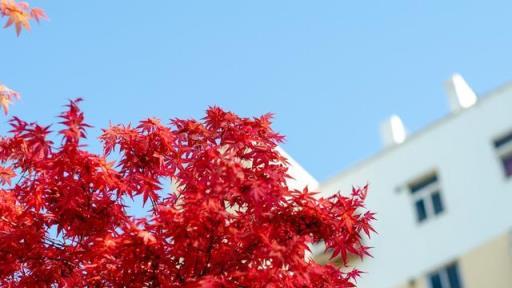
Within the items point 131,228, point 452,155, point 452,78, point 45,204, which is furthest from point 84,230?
point 452,78

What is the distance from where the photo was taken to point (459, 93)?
75.5 ft

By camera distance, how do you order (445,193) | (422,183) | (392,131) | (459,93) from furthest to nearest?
(392,131), (459,93), (422,183), (445,193)

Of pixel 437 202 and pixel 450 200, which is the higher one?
pixel 437 202

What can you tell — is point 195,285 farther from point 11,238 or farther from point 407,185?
point 407,185

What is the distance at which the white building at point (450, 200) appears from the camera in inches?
808

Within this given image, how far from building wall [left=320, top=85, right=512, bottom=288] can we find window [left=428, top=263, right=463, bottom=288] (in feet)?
0.56

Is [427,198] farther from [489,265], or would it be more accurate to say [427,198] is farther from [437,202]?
[489,265]

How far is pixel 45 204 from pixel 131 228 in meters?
1.33

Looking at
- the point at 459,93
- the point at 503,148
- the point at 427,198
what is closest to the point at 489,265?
the point at 427,198

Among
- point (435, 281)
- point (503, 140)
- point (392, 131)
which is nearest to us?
point (503, 140)

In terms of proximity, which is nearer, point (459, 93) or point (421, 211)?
point (421, 211)

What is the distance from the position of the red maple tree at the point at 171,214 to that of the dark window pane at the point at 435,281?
Answer: 13.5 meters

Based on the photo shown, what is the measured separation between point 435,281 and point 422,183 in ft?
7.82

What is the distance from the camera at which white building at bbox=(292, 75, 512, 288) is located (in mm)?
20516
